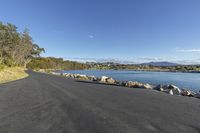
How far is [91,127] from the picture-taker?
269 inches

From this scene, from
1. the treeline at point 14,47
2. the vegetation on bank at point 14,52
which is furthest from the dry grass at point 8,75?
the treeline at point 14,47

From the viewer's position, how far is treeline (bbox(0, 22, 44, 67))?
192ft

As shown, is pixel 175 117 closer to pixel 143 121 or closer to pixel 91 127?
pixel 143 121

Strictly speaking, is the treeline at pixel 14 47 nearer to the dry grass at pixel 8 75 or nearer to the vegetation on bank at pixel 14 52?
the vegetation on bank at pixel 14 52

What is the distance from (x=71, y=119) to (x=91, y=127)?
4.14 feet

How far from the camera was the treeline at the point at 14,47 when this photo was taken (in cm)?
5856

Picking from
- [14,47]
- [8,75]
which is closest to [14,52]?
[14,47]

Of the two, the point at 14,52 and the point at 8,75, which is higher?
the point at 14,52

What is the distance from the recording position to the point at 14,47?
7619 cm

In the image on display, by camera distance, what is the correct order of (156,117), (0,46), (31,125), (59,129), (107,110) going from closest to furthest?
(59,129) < (31,125) < (156,117) < (107,110) < (0,46)

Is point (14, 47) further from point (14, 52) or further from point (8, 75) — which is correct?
point (8, 75)

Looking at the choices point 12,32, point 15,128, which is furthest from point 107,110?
point 12,32

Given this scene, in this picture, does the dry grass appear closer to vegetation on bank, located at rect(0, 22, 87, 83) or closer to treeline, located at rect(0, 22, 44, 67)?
vegetation on bank, located at rect(0, 22, 87, 83)

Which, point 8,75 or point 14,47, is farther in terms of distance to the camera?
point 14,47
